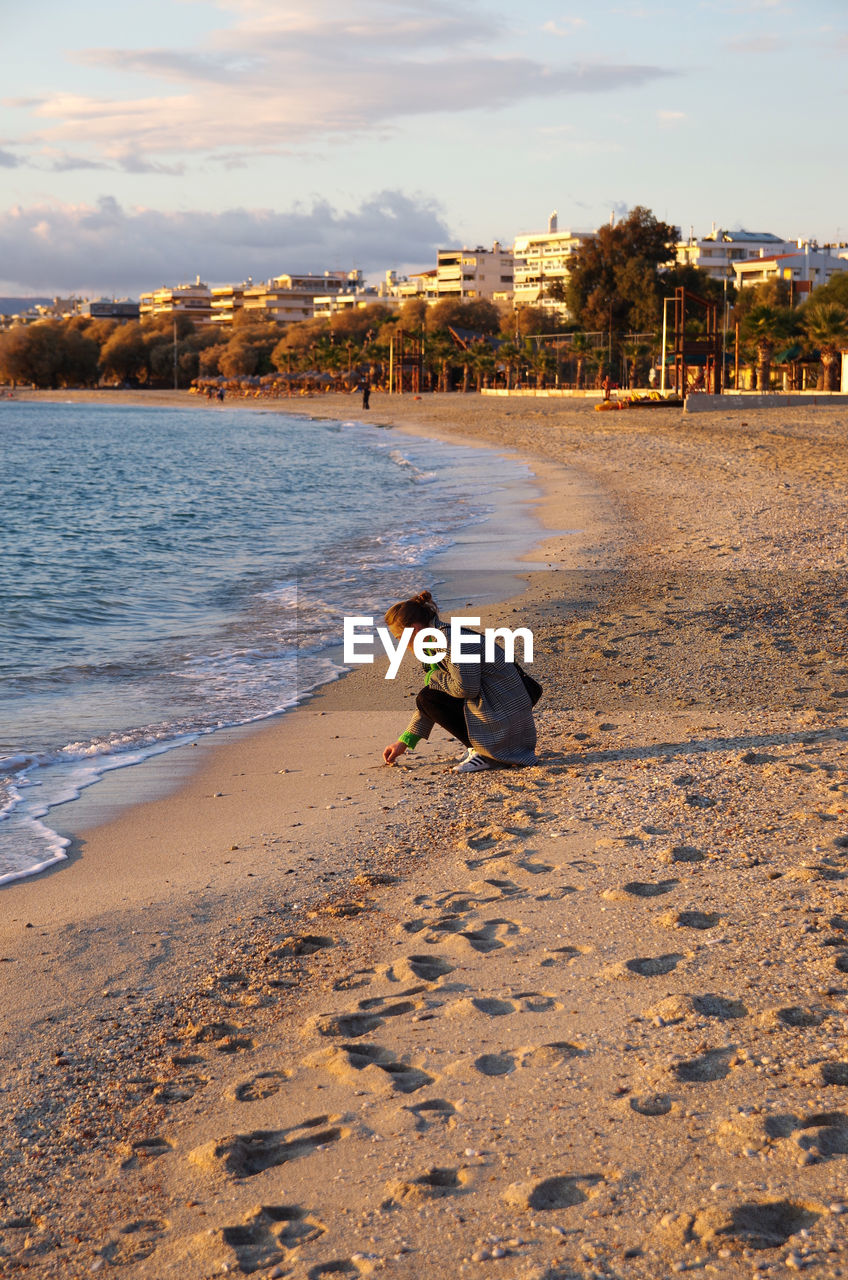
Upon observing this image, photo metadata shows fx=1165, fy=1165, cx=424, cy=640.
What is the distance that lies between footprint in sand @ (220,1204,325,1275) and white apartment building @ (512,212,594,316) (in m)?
125

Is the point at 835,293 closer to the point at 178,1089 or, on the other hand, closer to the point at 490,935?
the point at 490,935

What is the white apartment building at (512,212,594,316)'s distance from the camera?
12850 cm

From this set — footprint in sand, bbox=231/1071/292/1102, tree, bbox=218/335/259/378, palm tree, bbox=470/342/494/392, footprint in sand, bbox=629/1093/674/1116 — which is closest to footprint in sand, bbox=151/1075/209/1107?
footprint in sand, bbox=231/1071/292/1102

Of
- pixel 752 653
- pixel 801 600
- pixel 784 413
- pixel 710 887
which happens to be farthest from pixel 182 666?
pixel 784 413

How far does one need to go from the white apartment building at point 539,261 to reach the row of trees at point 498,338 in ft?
19.3

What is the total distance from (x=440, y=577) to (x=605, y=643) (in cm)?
394

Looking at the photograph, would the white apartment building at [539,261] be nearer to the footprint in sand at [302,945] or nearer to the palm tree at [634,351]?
the palm tree at [634,351]

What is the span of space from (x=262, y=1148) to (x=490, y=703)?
325 centimetres

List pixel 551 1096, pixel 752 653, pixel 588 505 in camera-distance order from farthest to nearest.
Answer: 1. pixel 588 505
2. pixel 752 653
3. pixel 551 1096

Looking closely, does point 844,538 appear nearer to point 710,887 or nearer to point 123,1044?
point 710,887

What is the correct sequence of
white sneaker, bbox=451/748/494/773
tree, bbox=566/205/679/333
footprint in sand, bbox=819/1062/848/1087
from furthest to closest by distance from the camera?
tree, bbox=566/205/679/333, white sneaker, bbox=451/748/494/773, footprint in sand, bbox=819/1062/848/1087

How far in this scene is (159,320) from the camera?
165250 millimetres

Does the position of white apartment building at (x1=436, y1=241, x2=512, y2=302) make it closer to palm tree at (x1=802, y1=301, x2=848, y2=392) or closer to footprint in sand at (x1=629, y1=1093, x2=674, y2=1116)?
palm tree at (x1=802, y1=301, x2=848, y2=392)

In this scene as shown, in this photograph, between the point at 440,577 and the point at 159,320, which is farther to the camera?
the point at 159,320
